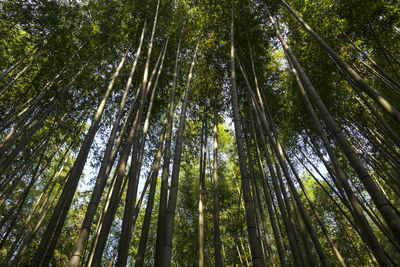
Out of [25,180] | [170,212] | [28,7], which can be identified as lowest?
[170,212]

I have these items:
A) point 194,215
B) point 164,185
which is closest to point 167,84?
point 164,185

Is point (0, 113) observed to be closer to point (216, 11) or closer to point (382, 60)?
point (216, 11)

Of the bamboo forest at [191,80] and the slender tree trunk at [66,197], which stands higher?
the bamboo forest at [191,80]

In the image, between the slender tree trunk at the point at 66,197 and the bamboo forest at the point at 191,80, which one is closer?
the slender tree trunk at the point at 66,197

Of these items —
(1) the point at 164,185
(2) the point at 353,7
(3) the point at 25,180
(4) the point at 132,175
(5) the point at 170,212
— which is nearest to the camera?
(5) the point at 170,212

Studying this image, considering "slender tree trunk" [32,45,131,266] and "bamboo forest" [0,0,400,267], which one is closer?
"slender tree trunk" [32,45,131,266]

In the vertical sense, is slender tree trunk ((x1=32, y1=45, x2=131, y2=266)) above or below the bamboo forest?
below

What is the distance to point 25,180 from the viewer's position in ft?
21.2

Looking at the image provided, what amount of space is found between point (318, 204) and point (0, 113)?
32.2ft

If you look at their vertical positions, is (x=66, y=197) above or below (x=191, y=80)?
below

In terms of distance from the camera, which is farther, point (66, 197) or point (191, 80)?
point (191, 80)

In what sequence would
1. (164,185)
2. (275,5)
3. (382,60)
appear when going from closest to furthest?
1. (164,185)
2. (275,5)
3. (382,60)

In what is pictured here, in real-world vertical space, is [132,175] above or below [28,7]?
below

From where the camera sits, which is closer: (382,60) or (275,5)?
(275,5)
